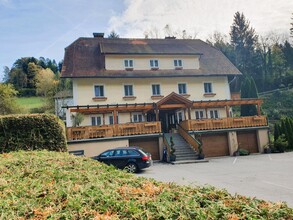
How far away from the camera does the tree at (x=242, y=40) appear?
55.0m

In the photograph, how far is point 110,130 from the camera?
2075 cm

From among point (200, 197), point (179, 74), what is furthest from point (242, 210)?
point (179, 74)

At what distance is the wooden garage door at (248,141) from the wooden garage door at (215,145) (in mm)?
1509

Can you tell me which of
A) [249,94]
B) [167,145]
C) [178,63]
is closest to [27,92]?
[178,63]

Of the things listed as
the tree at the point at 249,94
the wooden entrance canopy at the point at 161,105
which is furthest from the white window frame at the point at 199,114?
the tree at the point at 249,94

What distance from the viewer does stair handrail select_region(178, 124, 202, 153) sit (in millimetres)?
20209

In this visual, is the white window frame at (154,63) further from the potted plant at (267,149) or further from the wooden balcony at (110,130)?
the potted plant at (267,149)

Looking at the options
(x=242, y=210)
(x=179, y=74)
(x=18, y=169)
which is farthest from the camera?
(x=179, y=74)

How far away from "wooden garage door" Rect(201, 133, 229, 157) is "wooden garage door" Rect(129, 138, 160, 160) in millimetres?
4584

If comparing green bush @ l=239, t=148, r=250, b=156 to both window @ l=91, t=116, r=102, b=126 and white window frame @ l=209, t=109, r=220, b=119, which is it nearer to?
white window frame @ l=209, t=109, r=220, b=119

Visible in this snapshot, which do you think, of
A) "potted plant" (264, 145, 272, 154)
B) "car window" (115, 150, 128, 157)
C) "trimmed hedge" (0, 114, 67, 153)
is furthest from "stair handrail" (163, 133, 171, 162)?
"potted plant" (264, 145, 272, 154)

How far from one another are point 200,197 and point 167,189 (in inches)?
18.9

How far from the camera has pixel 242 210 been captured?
8.49 feet

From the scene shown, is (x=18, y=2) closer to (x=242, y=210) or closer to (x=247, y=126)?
(x=242, y=210)
